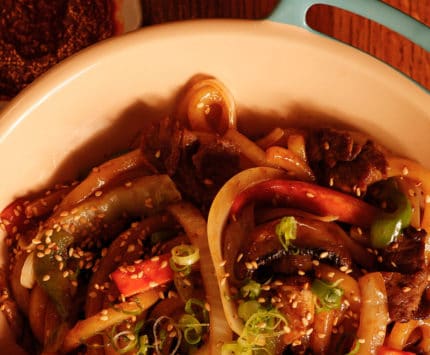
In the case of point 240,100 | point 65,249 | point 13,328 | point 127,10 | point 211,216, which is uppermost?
point 127,10

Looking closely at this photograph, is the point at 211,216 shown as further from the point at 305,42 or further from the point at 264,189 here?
the point at 305,42

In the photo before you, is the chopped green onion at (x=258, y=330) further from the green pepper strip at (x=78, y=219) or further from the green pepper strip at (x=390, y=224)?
the green pepper strip at (x=78, y=219)

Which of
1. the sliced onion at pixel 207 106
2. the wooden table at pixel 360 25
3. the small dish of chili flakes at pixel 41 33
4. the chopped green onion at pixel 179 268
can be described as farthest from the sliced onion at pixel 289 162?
the small dish of chili flakes at pixel 41 33

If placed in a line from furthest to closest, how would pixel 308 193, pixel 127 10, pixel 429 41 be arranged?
A: pixel 127 10 < pixel 308 193 < pixel 429 41

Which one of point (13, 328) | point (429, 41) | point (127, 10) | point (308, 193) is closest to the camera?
point (429, 41)

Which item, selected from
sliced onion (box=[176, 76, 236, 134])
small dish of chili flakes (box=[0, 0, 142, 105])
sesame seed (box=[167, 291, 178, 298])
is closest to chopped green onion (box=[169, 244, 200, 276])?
sesame seed (box=[167, 291, 178, 298])

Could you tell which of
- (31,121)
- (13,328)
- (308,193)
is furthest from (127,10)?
(13,328)

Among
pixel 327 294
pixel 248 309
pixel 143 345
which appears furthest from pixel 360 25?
pixel 143 345

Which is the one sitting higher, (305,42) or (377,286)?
(305,42)
